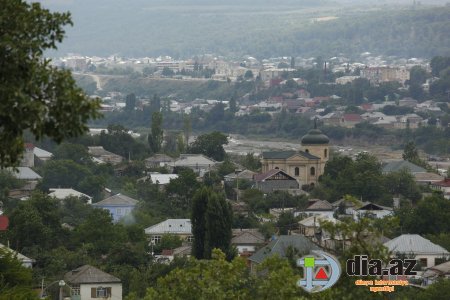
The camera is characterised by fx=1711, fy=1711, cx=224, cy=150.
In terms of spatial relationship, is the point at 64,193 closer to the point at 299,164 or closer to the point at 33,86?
the point at 299,164

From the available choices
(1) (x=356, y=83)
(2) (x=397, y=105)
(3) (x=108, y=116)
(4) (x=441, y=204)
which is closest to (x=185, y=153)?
(4) (x=441, y=204)

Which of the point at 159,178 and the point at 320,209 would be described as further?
the point at 159,178

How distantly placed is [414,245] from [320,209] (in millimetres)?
12530

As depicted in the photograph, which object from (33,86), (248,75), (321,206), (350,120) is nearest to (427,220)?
(321,206)

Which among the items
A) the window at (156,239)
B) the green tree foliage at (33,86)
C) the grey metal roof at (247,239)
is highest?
the green tree foliage at (33,86)

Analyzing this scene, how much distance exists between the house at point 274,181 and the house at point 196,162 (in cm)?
361

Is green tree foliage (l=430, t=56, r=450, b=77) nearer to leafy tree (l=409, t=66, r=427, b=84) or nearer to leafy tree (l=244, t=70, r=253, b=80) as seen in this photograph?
leafy tree (l=409, t=66, r=427, b=84)

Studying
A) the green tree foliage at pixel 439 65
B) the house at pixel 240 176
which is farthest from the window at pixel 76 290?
the green tree foliage at pixel 439 65

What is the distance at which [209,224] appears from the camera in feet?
118

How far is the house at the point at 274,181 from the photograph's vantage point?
54.5 meters

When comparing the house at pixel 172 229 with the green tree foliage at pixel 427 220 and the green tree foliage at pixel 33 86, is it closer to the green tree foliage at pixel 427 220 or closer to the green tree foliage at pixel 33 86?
the green tree foliage at pixel 427 220

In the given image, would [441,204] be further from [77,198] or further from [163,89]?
[163,89]

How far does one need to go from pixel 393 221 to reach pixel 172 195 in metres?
34.0

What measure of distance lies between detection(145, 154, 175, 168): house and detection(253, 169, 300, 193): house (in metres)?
7.11
